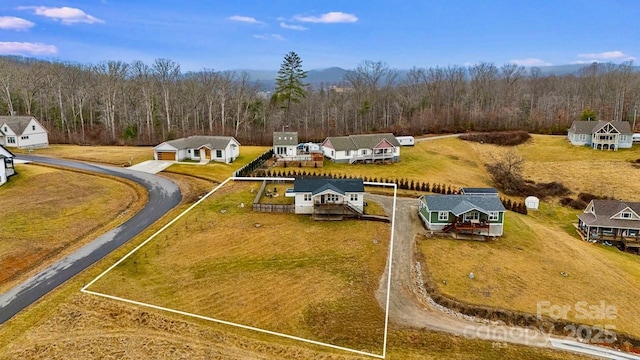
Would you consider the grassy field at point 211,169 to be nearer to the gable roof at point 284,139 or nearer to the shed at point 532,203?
the gable roof at point 284,139

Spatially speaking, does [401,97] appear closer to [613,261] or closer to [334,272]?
[613,261]

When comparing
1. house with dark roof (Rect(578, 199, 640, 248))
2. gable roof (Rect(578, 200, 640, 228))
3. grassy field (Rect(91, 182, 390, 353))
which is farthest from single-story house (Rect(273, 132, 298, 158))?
house with dark roof (Rect(578, 199, 640, 248))

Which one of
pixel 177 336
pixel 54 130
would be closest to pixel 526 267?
pixel 177 336

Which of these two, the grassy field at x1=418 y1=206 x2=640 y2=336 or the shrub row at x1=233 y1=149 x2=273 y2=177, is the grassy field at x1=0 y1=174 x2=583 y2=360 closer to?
the grassy field at x1=418 y1=206 x2=640 y2=336

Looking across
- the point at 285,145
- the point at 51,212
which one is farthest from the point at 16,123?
the point at 285,145

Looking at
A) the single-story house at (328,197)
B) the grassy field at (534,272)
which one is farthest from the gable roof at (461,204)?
the single-story house at (328,197)

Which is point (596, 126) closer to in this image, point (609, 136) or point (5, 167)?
point (609, 136)
